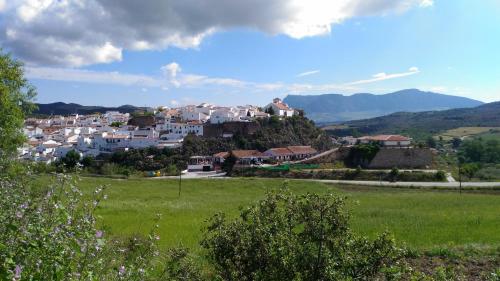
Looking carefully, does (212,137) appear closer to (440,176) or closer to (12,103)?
(440,176)

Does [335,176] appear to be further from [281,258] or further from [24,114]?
[281,258]

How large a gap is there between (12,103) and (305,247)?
66.4 feet

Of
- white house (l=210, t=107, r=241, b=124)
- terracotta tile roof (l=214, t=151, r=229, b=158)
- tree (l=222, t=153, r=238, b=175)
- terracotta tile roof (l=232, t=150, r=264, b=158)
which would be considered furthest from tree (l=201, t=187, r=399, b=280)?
white house (l=210, t=107, r=241, b=124)

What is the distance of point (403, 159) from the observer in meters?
84.2

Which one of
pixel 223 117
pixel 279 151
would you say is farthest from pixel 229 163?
pixel 223 117

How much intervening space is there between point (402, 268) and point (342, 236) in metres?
1.04

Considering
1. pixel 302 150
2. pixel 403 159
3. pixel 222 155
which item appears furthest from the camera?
pixel 302 150

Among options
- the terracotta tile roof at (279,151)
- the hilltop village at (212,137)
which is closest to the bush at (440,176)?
the hilltop village at (212,137)

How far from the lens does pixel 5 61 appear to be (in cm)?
2244

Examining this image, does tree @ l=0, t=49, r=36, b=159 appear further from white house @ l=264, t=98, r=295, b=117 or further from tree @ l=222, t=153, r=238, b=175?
white house @ l=264, t=98, r=295, b=117

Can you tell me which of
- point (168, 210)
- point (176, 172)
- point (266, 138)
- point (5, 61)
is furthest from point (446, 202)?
point (266, 138)

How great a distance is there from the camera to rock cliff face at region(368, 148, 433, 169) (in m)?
82.6

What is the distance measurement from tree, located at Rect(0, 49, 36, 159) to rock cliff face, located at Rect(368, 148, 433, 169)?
73549 millimetres

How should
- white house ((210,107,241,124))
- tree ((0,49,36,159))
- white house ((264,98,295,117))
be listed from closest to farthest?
1. tree ((0,49,36,159))
2. white house ((210,107,241,124))
3. white house ((264,98,295,117))
